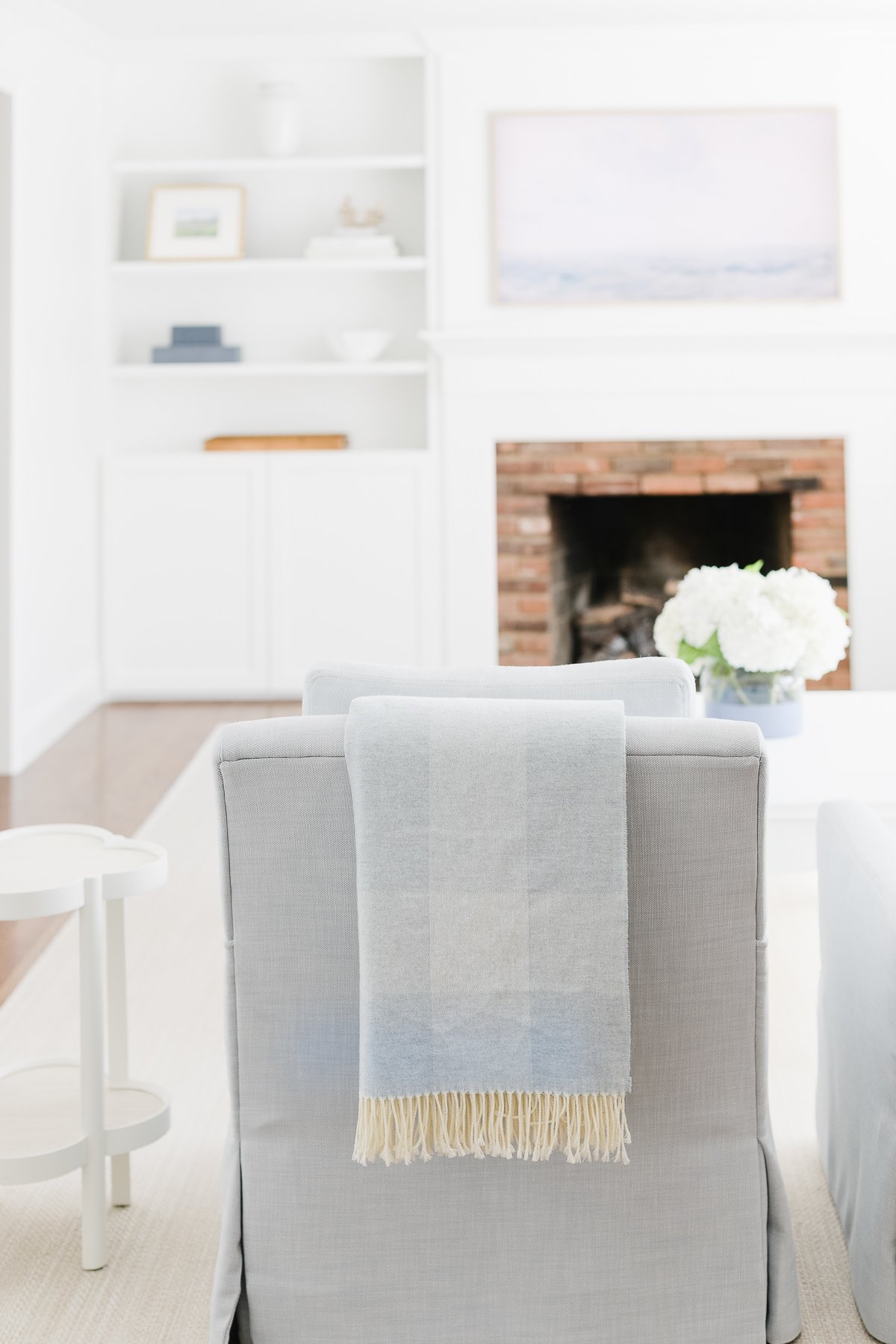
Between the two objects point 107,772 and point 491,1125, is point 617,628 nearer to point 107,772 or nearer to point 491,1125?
point 107,772

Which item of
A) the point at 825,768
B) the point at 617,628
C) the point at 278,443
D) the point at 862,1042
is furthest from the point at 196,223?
the point at 862,1042

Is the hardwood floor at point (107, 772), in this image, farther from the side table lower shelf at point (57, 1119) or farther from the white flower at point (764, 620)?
the white flower at point (764, 620)

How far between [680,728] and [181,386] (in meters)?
4.97

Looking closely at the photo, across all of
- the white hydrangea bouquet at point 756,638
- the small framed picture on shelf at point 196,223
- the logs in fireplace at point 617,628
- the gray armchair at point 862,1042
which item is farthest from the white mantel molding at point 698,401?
the gray armchair at point 862,1042

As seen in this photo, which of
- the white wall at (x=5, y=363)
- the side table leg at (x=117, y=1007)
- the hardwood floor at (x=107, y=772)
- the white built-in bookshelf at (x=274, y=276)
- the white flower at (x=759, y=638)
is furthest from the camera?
the white built-in bookshelf at (x=274, y=276)

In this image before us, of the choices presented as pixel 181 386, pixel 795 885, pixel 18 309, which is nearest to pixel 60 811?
→ pixel 18 309

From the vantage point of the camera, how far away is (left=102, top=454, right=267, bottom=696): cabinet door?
18.9ft

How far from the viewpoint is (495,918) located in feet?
4.61

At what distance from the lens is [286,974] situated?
1.51 metres

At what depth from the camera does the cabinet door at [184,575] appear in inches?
227

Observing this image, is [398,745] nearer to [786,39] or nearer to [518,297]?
[518,297]

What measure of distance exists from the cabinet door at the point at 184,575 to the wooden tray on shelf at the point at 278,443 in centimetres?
11

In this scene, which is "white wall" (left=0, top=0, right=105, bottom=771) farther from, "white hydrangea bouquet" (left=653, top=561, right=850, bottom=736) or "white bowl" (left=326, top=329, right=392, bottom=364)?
"white hydrangea bouquet" (left=653, top=561, right=850, bottom=736)

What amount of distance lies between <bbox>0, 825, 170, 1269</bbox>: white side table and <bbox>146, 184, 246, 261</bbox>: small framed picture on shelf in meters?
4.27
